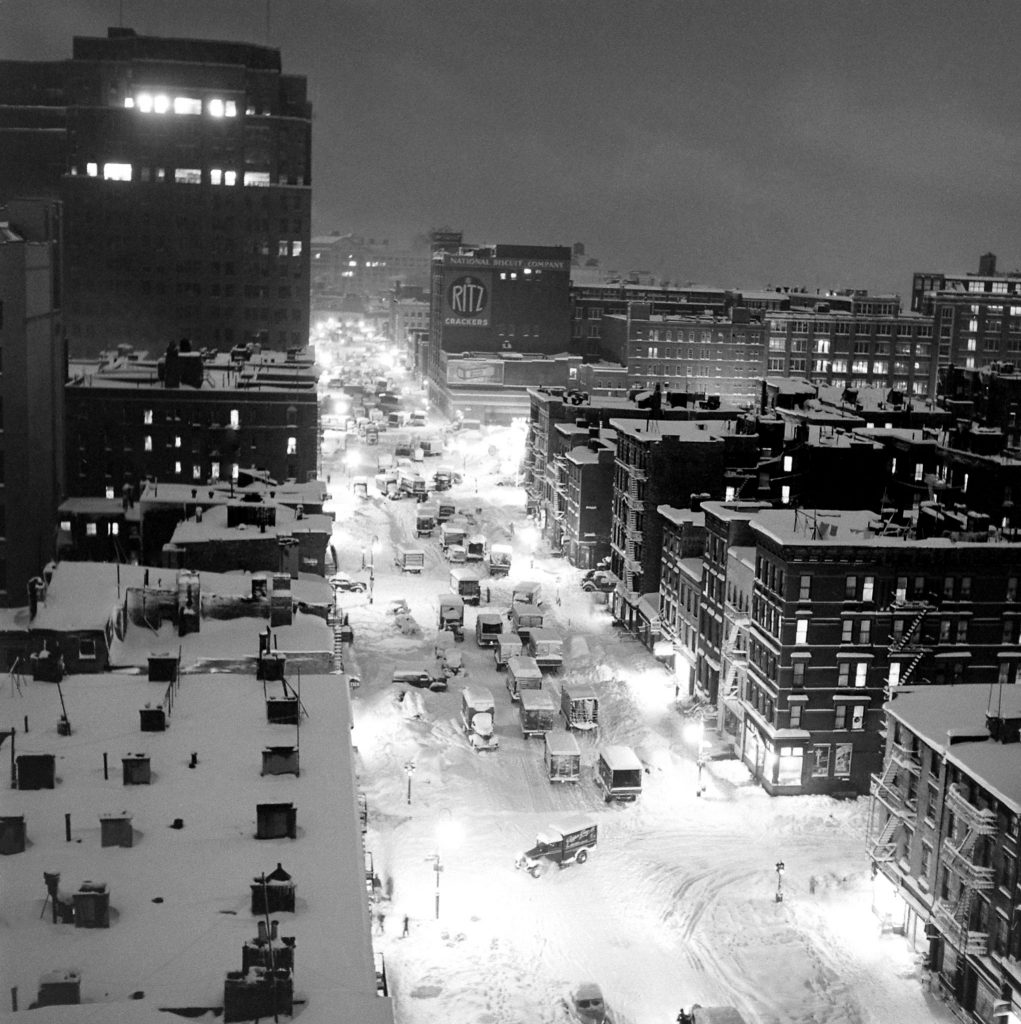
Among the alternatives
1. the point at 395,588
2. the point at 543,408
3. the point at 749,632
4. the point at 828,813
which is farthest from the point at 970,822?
the point at 543,408

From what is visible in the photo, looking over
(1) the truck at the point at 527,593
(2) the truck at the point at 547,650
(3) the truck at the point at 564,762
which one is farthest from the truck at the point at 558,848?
(1) the truck at the point at 527,593

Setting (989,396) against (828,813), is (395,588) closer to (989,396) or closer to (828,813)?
(828,813)

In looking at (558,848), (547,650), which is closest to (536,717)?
(547,650)

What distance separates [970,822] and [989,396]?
4028 inches

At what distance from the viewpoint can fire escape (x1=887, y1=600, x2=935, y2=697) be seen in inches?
2625

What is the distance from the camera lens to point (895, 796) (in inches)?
2076

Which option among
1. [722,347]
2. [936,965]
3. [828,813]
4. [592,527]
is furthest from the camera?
[722,347]

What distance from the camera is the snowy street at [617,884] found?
4684cm

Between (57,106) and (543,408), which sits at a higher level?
(57,106)

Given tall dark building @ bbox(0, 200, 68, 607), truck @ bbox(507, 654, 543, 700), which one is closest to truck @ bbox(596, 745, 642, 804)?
truck @ bbox(507, 654, 543, 700)

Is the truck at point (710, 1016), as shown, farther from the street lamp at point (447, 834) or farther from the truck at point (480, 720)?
the truck at point (480, 720)

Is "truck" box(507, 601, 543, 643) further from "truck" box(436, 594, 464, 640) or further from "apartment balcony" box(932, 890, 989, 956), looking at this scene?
"apartment balcony" box(932, 890, 989, 956)

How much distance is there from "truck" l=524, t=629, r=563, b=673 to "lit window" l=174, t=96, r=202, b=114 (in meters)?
98.6

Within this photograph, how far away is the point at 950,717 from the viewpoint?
51.5 meters
